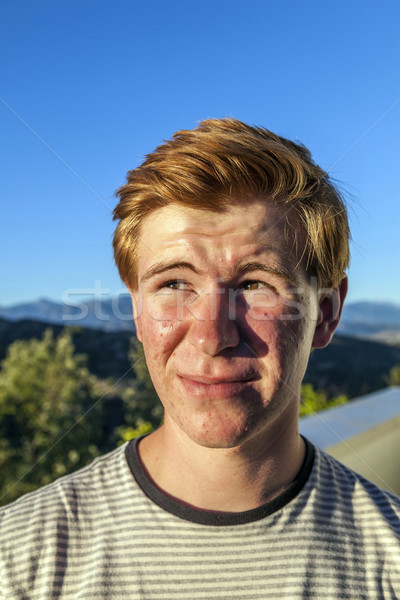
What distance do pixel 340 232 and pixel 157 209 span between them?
0.52 metres

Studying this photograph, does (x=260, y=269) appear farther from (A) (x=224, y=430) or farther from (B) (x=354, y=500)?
(B) (x=354, y=500)

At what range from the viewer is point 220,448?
1.17 metres

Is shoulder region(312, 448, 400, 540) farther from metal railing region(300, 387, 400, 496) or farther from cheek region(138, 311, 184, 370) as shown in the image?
Answer: metal railing region(300, 387, 400, 496)

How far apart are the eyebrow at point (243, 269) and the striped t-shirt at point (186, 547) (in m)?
0.50

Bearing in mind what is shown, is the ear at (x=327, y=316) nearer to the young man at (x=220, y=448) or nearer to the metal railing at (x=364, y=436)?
the young man at (x=220, y=448)

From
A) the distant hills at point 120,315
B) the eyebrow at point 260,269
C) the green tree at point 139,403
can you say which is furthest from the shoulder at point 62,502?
the green tree at point 139,403

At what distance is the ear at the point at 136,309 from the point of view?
1.34 m

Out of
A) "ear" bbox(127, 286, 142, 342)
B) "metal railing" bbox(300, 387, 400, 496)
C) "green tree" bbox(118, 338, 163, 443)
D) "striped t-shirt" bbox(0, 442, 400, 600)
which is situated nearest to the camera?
"striped t-shirt" bbox(0, 442, 400, 600)

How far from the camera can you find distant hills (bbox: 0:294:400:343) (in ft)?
9.96

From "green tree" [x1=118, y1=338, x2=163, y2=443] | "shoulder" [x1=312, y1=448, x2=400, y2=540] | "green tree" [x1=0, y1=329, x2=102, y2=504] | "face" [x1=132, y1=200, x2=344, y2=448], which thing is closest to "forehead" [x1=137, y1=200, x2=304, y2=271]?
"face" [x1=132, y1=200, x2=344, y2=448]

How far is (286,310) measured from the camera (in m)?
1.18

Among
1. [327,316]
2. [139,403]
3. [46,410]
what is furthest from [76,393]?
[327,316]

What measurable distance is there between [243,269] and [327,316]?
39cm

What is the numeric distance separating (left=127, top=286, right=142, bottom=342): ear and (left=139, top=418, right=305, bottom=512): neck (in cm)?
27
